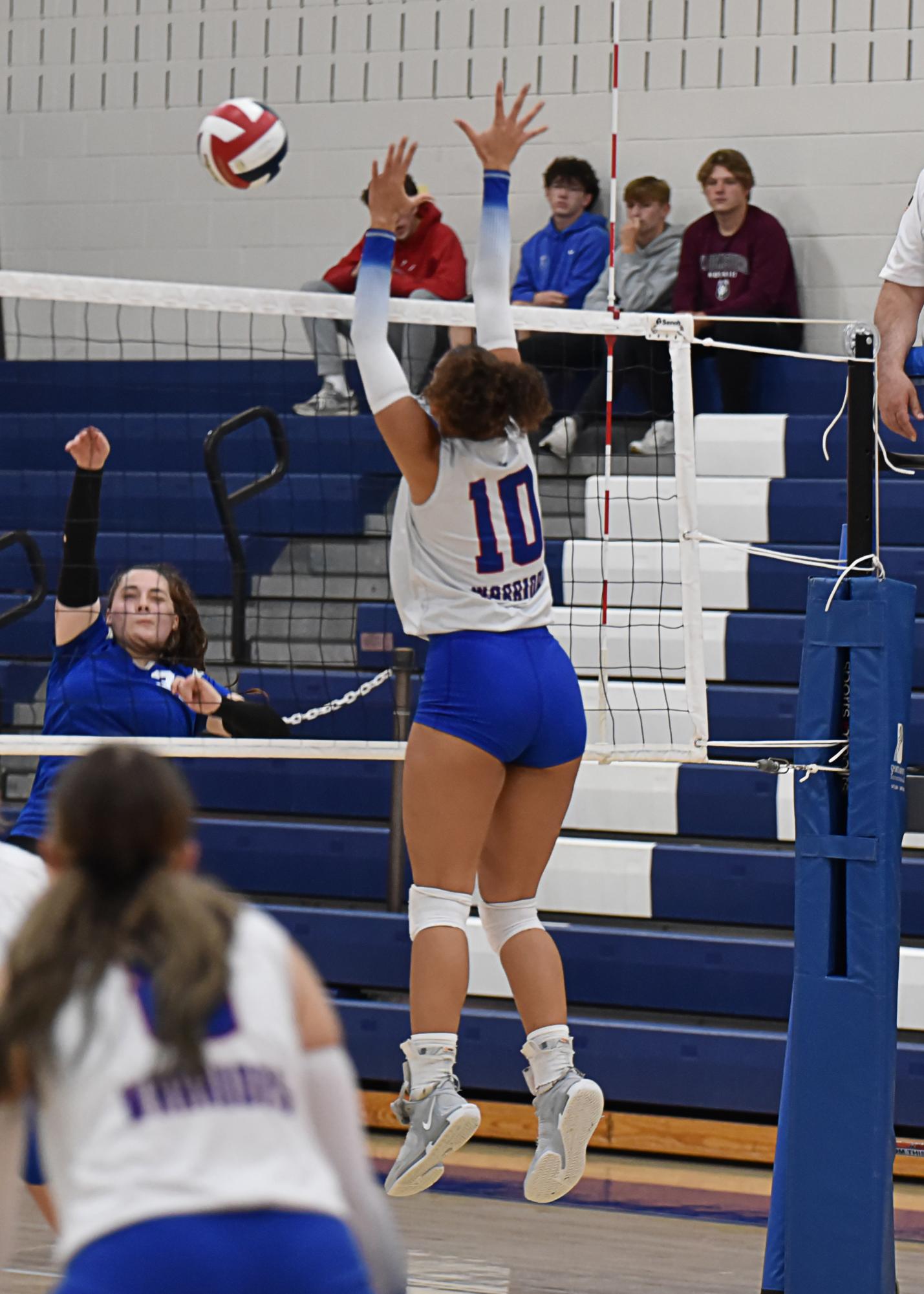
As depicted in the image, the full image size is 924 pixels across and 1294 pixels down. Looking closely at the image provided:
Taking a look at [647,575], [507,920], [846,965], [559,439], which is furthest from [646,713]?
[507,920]

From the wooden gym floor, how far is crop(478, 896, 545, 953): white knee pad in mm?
1006

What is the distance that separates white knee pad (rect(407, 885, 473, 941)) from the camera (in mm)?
3727

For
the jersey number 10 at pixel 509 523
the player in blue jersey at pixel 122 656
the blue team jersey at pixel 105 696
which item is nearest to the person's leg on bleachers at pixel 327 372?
the player in blue jersey at pixel 122 656

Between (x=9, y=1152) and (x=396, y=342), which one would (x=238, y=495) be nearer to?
(x=396, y=342)

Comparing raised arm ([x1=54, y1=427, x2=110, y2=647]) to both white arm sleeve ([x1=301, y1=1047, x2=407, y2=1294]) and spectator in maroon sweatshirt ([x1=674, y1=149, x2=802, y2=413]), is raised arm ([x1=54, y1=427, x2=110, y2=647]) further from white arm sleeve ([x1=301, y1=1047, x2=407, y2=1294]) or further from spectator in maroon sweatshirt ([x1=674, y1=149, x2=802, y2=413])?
spectator in maroon sweatshirt ([x1=674, y1=149, x2=802, y2=413])

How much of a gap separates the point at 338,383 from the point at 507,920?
5.01 metres

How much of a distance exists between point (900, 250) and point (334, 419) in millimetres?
4383

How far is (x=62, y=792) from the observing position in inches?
76.5

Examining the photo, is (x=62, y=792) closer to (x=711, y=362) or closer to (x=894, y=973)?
(x=894, y=973)

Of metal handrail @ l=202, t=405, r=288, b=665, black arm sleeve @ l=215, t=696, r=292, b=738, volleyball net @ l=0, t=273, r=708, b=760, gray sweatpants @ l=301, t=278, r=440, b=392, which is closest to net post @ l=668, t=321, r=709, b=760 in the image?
black arm sleeve @ l=215, t=696, r=292, b=738

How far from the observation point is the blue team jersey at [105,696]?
431 cm

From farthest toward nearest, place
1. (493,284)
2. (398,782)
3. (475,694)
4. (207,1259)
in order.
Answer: (398,782) < (493,284) < (475,694) < (207,1259)

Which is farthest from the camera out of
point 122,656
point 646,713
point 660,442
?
point 660,442

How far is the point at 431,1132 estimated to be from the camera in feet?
11.8
